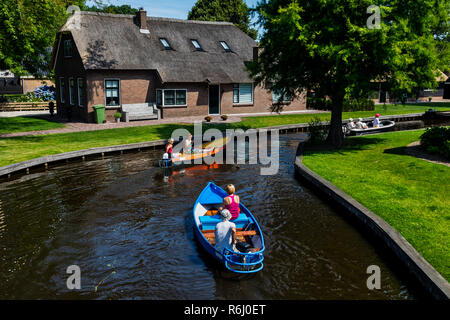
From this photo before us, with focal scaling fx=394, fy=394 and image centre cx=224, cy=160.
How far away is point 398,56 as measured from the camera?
17.5 m

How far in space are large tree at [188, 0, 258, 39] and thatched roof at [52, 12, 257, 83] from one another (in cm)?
2299

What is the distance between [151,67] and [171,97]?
2.99 meters

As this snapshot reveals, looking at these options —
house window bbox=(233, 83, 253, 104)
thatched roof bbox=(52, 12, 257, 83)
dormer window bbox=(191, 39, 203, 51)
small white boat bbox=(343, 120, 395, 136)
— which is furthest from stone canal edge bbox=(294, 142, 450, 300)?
dormer window bbox=(191, 39, 203, 51)

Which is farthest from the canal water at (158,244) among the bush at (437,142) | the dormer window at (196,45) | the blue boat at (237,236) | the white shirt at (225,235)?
the dormer window at (196,45)

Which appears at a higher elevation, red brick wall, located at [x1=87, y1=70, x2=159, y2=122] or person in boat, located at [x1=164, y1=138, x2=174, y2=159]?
red brick wall, located at [x1=87, y1=70, x2=159, y2=122]

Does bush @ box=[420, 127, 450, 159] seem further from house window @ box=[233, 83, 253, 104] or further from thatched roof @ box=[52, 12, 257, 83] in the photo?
house window @ box=[233, 83, 253, 104]

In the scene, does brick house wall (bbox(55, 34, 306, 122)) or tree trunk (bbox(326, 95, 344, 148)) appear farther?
brick house wall (bbox(55, 34, 306, 122))

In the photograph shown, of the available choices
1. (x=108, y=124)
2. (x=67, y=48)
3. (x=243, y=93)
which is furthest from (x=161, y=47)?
(x=108, y=124)

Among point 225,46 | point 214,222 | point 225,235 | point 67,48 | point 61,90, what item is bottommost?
point 214,222

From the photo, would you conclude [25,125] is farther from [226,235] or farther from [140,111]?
[226,235]

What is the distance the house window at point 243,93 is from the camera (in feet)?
124

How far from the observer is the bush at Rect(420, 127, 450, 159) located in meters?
17.8

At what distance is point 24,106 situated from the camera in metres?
43.7
